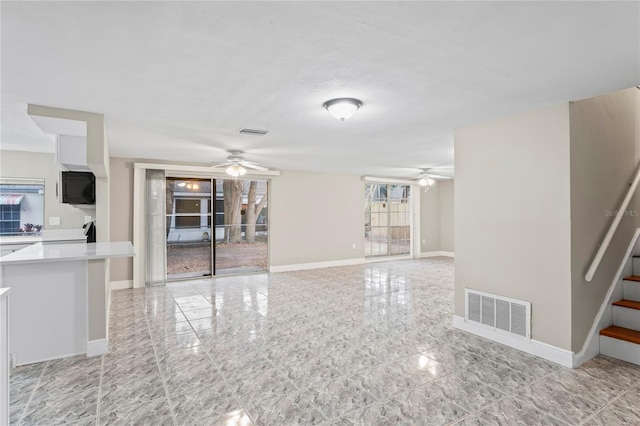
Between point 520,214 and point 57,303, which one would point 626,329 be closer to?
point 520,214

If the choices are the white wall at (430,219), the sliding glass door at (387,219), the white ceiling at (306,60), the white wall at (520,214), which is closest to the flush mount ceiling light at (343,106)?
the white ceiling at (306,60)

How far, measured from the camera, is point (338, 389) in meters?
2.36

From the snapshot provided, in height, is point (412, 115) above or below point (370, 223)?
above

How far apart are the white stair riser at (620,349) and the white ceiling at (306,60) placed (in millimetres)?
2171

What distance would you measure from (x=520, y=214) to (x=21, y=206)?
22.9 ft

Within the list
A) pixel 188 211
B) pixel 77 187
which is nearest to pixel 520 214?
pixel 77 187

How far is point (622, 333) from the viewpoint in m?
2.91

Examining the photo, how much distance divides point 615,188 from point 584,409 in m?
2.23

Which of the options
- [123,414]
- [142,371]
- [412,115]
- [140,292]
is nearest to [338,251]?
[140,292]

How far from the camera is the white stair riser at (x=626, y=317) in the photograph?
3.00m

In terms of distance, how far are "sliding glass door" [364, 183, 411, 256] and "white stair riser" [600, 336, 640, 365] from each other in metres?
5.51

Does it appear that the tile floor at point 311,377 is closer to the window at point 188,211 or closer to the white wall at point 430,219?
the window at point 188,211

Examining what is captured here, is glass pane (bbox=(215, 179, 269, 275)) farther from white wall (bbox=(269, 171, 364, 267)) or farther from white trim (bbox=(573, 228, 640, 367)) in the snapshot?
white trim (bbox=(573, 228, 640, 367))

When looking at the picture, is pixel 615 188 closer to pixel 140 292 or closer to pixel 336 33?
pixel 336 33
